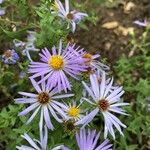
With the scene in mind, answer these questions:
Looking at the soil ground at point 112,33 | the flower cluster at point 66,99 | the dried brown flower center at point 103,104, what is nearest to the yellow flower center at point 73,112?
the flower cluster at point 66,99

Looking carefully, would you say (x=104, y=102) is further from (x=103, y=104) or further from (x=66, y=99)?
(x=66, y=99)

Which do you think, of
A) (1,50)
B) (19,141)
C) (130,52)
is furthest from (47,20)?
(130,52)

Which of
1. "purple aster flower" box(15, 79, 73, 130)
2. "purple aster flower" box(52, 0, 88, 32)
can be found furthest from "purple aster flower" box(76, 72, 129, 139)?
"purple aster flower" box(52, 0, 88, 32)

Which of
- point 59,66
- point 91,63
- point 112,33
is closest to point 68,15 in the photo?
point 91,63

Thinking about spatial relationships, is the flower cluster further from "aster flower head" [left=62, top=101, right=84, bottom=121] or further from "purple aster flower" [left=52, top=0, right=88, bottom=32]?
"purple aster flower" [left=52, top=0, right=88, bottom=32]

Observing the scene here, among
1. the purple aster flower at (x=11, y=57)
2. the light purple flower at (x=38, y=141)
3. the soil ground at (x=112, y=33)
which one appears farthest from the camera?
the soil ground at (x=112, y=33)

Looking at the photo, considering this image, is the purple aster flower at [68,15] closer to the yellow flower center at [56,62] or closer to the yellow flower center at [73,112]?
the yellow flower center at [56,62]

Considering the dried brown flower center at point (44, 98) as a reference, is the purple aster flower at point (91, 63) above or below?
above
